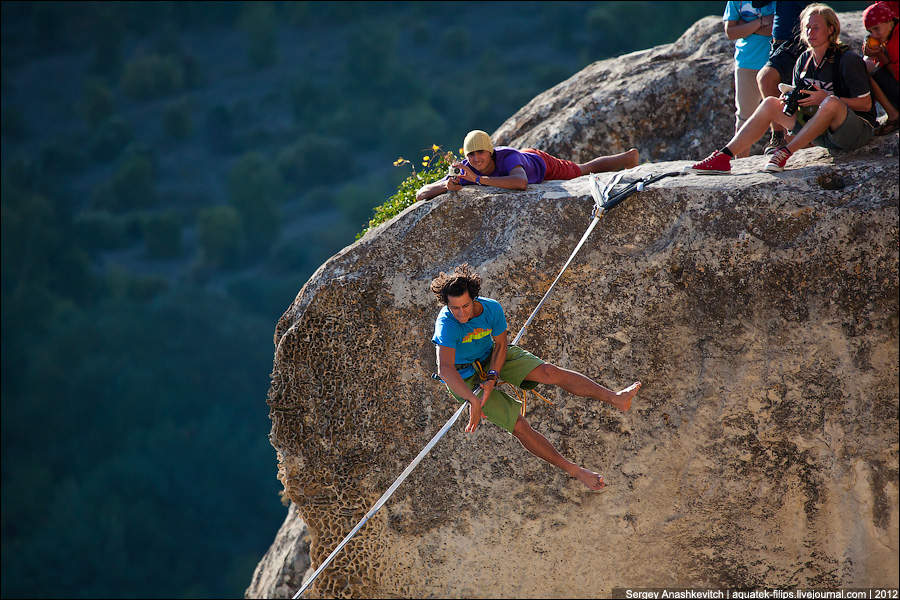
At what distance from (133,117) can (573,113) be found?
71.9m

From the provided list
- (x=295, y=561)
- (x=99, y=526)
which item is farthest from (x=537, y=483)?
(x=99, y=526)

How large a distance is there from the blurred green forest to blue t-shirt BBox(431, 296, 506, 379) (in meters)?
44.4

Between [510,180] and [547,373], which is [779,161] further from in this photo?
[547,373]

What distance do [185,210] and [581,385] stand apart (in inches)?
2558

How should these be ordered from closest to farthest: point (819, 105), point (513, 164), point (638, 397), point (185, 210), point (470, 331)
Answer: point (470, 331), point (819, 105), point (638, 397), point (513, 164), point (185, 210)

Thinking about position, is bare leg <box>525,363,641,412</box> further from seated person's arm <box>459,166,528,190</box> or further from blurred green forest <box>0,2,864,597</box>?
blurred green forest <box>0,2,864,597</box>

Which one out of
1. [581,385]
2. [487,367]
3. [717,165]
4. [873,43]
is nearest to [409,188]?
[487,367]

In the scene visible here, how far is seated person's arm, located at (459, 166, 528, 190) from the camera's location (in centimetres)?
598

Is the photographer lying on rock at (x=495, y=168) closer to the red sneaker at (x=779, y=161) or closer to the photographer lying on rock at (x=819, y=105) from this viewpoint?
the photographer lying on rock at (x=819, y=105)

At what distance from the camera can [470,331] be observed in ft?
16.6

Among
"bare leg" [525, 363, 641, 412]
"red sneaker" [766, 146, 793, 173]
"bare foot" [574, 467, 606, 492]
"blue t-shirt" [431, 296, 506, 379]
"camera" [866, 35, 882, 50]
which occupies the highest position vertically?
"camera" [866, 35, 882, 50]

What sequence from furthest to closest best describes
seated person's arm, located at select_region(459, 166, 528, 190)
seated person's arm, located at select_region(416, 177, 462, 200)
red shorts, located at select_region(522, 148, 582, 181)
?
red shorts, located at select_region(522, 148, 582, 181) → seated person's arm, located at select_region(416, 177, 462, 200) → seated person's arm, located at select_region(459, 166, 528, 190)

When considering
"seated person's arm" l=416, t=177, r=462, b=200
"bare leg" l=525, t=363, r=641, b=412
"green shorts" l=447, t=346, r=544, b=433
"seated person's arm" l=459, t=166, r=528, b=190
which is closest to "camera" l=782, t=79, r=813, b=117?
"seated person's arm" l=459, t=166, r=528, b=190

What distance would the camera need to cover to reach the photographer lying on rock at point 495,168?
601 centimetres
